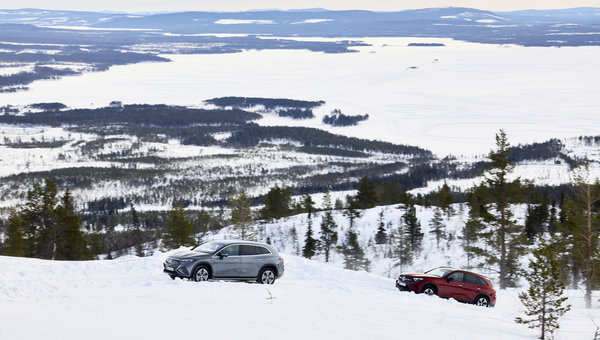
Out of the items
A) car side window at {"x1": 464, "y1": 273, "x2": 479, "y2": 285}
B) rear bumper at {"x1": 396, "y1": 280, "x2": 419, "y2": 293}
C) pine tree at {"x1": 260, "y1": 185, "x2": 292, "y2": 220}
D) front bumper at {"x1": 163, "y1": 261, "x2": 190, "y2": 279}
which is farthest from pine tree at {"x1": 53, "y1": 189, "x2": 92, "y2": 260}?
pine tree at {"x1": 260, "y1": 185, "x2": 292, "y2": 220}

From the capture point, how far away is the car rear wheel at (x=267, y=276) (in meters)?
25.6

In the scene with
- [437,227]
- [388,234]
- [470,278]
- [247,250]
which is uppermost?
[247,250]

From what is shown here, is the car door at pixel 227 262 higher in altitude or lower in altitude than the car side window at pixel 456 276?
higher

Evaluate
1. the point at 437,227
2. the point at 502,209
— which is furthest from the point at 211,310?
the point at 437,227

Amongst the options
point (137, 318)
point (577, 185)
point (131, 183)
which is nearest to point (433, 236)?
point (577, 185)

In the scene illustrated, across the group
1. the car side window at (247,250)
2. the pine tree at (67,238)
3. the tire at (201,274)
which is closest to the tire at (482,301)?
the car side window at (247,250)

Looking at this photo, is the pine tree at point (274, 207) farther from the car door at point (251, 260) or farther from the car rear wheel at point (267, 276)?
the car door at point (251, 260)

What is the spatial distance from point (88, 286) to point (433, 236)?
6510 cm

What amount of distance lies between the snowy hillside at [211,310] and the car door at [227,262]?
93 centimetres

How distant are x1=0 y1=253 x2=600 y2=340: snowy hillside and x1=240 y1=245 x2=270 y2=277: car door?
42.8 inches

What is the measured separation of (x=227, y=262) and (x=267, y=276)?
6.19ft

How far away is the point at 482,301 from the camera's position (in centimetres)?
2909

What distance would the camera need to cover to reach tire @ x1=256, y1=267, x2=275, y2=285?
25.6m

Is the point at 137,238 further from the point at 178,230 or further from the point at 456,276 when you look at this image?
the point at 456,276
